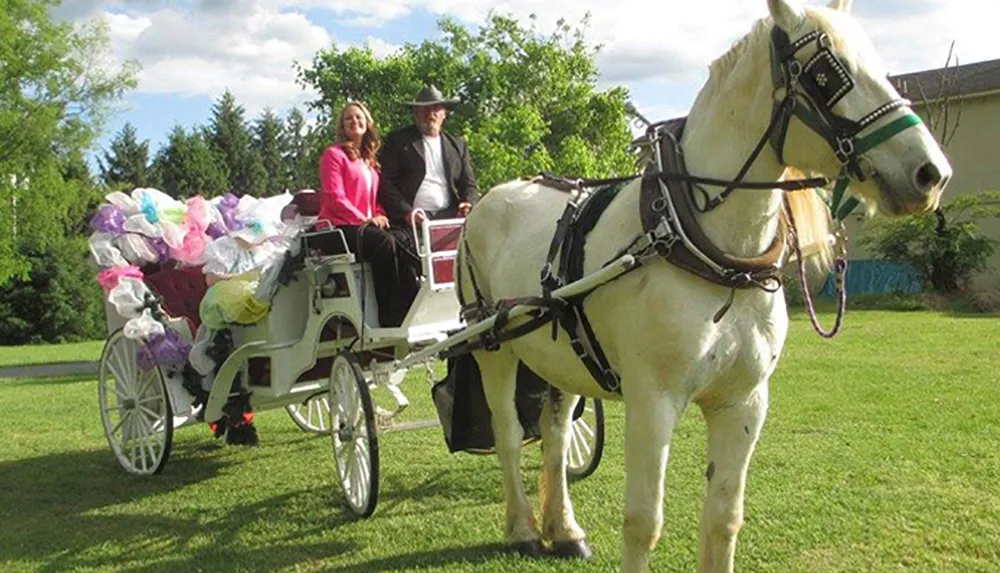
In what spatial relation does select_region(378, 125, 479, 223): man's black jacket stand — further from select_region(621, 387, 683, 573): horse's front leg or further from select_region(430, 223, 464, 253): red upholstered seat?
select_region(621, 387, 683, 573): horse's front leg

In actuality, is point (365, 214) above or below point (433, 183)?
below

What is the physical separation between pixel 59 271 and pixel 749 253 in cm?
3065

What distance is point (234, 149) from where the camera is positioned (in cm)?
5903

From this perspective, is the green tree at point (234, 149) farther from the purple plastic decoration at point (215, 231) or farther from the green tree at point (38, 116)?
the purple plastic decoration at point (215, 231)

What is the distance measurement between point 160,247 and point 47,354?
1914 centimetres

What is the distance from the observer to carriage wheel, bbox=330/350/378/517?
548cm

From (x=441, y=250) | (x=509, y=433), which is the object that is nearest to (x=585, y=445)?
(x=509, y=433)

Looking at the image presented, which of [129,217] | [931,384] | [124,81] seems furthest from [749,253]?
[124,81]

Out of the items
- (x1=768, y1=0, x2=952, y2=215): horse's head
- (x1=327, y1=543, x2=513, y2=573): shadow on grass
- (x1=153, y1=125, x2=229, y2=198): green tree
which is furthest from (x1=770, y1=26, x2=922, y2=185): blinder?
(x1=153, y1=125, x2=229, y2=198): green tree

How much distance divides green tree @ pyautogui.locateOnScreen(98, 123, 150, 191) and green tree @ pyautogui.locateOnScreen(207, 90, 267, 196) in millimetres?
5539

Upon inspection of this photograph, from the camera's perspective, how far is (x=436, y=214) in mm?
6191

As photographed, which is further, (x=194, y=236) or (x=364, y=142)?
(x=194, y=236)

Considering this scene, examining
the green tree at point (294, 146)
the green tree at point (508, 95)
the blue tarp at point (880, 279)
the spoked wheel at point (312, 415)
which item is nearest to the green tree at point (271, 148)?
the green tree at point (294, 146)

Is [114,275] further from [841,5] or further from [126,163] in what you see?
[126,163]
